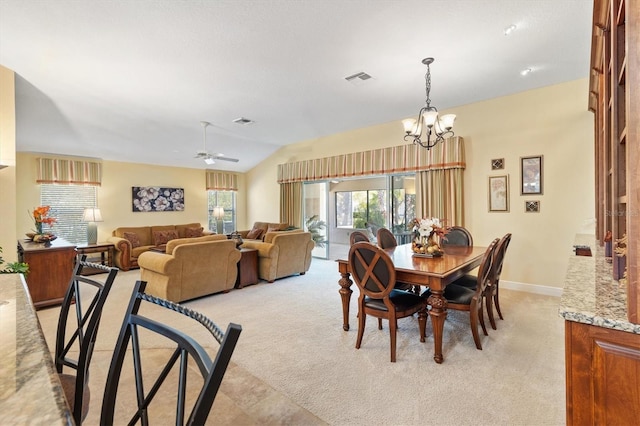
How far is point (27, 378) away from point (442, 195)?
17.4 ft

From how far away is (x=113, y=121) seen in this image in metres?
5.41

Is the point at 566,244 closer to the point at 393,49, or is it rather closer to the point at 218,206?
the point at 393,49

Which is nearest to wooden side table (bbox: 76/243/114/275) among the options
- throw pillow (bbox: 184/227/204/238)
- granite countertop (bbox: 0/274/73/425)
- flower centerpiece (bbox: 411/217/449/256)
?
throw pillow (bbox: 184/227/204/238)

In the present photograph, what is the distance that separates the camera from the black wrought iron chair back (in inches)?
24.4

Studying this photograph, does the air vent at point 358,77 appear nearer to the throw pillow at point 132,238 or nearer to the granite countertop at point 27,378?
the granite countertop at point 27,378

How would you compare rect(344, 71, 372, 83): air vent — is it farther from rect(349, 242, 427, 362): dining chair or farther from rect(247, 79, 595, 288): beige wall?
rect(349, 242, 427, 362): dining chair

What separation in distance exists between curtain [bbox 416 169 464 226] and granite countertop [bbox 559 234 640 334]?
3.29 meters

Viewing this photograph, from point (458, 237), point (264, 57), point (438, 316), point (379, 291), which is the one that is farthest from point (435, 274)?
point (264, 57)

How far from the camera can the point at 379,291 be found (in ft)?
8.46

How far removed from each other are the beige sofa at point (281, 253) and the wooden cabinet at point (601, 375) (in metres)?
4.36

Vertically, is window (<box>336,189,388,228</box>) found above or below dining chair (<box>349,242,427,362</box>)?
above

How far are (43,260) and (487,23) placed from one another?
5.64 m

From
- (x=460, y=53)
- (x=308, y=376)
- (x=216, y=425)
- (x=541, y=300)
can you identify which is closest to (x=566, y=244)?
(x=541, y=300)

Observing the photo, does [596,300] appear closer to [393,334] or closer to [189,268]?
[393,334]
